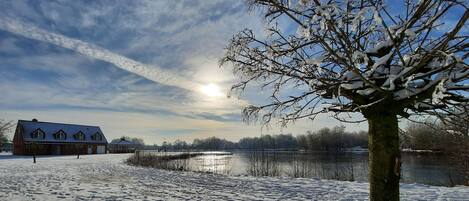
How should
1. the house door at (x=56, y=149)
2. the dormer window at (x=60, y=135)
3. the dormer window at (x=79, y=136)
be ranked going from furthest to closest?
1. the dormer window at (x=79, y=136)
2. the dormer window at (x=60, y=135)
3. the house door at (x=56, y=149)

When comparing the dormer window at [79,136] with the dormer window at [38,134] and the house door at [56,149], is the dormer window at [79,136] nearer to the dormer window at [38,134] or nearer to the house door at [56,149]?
the house door at [56,149]

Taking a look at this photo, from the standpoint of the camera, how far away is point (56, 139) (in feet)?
178

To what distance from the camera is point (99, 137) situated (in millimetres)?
61906

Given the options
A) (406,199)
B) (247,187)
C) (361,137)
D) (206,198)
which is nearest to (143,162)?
(247,187)

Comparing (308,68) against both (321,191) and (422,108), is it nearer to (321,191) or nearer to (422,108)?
(422,108)

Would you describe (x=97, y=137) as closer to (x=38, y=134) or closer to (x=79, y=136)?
(x=79, y=136)

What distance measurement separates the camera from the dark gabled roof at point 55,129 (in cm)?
5165

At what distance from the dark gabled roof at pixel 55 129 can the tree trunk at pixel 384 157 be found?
5589cm

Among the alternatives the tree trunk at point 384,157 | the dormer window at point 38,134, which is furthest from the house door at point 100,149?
the tree trunk at point 384,157

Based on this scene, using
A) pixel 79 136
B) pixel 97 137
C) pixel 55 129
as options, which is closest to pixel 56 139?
pixel 55 129

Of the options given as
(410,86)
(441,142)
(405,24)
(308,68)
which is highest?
(405,24)

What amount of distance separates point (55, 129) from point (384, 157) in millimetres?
59151

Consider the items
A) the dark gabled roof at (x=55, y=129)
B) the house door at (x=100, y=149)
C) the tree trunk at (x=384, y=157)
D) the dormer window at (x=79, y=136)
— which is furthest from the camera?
the house door at (x=100, y=149)

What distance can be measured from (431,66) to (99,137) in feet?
210
